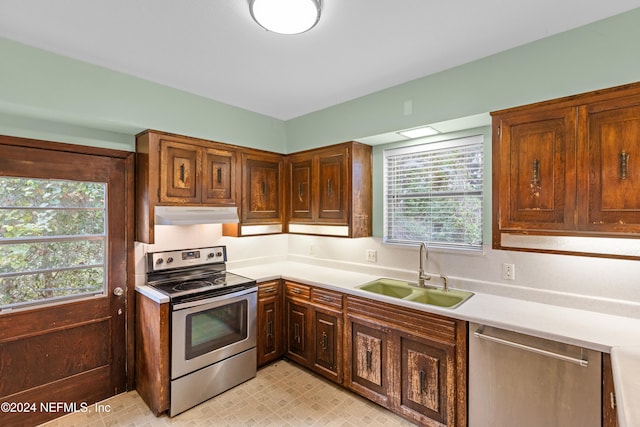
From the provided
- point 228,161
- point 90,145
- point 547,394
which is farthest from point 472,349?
point 90,145

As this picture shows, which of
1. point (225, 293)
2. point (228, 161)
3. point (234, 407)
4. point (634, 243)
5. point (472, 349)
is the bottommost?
point (234, 407)

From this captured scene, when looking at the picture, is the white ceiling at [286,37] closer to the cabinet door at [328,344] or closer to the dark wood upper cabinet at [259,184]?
the dark wood upper cabinet at [259,184]

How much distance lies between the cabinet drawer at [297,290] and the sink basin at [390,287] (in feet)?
1.74

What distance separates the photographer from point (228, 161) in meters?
3.01

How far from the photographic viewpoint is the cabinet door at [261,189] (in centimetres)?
316

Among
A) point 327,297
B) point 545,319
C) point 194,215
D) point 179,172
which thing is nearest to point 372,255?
point 327,297

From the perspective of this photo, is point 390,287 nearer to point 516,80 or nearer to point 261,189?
point 261,189

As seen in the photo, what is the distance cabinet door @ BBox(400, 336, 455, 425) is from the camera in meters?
2.04

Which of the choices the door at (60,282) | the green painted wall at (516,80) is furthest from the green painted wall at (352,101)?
the door at (60,282)

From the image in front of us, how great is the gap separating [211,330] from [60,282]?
1190 mm

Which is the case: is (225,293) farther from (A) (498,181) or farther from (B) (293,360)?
(A) (498,181)

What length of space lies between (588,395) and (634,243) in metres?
0.90

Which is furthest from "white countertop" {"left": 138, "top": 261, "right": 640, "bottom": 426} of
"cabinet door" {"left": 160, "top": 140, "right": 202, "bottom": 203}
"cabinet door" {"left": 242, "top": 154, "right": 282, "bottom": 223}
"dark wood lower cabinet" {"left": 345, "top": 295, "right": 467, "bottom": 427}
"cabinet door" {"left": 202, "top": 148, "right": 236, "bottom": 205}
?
"cabinet door" {"left": 242, "top": 154, "right": 282, "bottom": 223}

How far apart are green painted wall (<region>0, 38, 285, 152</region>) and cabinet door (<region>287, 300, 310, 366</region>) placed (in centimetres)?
180
